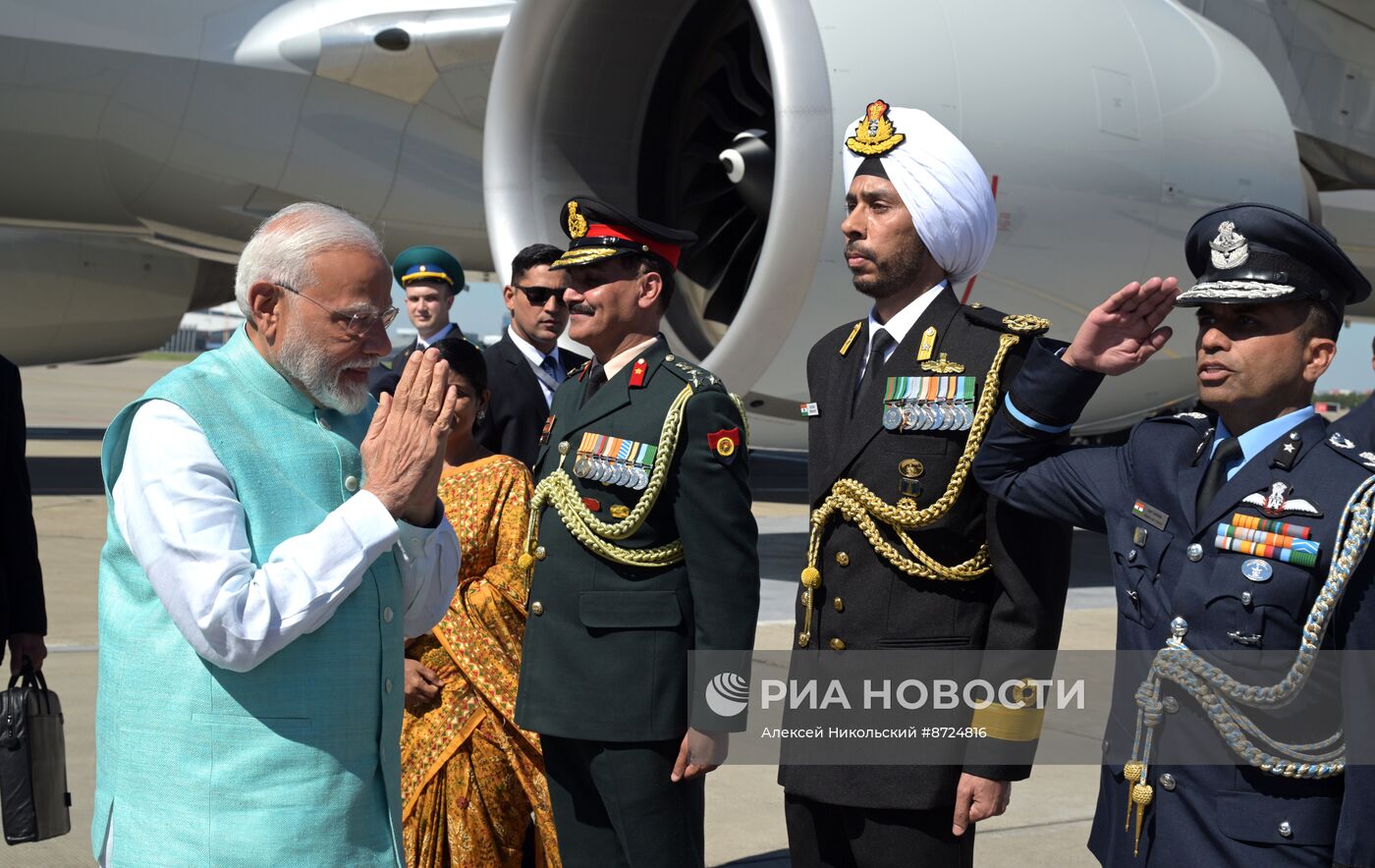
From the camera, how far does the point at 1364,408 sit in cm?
259

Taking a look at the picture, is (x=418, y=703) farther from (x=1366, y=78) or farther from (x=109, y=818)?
(x=1366, y=78)

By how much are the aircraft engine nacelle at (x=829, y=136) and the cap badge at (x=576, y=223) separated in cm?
200

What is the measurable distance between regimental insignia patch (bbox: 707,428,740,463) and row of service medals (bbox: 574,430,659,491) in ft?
0.30

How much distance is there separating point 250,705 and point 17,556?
139 cm

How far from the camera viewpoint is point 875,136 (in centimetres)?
227

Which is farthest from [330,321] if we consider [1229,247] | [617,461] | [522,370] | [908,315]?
[522,370]

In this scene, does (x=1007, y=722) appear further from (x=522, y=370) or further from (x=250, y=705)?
(x=522, y=370)

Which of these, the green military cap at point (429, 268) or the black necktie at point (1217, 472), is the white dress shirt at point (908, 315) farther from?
the green military cap at point (429, 268)


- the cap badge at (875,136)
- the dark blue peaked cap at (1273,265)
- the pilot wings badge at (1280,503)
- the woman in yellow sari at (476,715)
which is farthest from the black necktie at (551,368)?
the pilot wings badge at (1280,503)

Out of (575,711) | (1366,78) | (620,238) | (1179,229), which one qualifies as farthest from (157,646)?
(1366,78)

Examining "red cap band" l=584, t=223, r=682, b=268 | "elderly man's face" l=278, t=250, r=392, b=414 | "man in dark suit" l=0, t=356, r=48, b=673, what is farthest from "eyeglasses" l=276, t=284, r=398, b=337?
"man in dark suit" l=0, t=356, r=48, b=673

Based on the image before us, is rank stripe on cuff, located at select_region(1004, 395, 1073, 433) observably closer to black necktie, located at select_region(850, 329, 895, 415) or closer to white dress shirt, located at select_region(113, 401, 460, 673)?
black necktie, located at select_region(850, 329, 895, 415)

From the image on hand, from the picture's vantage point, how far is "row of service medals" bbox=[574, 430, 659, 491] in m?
2.30

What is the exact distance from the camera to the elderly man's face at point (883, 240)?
222 centimetres
